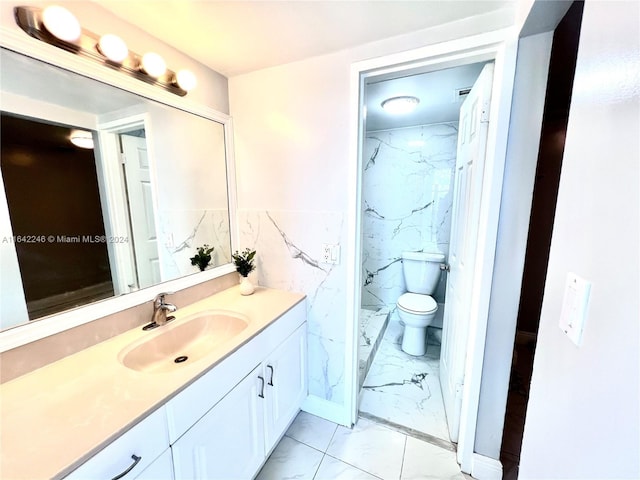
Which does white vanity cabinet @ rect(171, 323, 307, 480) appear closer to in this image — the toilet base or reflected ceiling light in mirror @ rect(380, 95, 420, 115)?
the toilet base

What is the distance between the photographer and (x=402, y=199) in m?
Answer: 2.75

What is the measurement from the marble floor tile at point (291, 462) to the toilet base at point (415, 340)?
1212 millimetres

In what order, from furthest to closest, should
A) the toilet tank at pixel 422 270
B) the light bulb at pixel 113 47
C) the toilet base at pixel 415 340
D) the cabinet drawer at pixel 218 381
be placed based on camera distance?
the toilet tank at pixel 422 270, the toilet base at pixel 415 340, the light bulb at pixel 113 47, the cabinet drawer at pixel 218 381

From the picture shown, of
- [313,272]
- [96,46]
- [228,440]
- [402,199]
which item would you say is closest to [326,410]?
[228,440]

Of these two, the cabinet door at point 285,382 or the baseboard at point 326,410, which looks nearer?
Result: the cabinet door at point 285,382

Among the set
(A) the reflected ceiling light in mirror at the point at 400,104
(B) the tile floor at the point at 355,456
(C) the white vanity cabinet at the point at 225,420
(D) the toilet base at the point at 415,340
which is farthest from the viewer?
(D) the toilet base at the point at 415,340

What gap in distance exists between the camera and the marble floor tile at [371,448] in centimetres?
136

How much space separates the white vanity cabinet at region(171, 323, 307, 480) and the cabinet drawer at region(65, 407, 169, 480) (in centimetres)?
9

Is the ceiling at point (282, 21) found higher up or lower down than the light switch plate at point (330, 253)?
higher up

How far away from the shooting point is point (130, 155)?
118cm

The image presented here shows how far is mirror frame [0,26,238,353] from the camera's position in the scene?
0.85 meters

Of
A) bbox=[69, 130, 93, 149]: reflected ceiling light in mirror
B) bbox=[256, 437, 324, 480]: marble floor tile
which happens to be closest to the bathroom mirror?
bbox=[69, 130, 93, 149]: reflected ceiling light in mirror

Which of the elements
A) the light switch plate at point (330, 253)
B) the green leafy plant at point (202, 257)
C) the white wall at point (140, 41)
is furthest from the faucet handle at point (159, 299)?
the white wall at point (140, 41)

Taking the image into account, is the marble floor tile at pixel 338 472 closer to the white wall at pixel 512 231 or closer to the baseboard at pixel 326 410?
the baseboard at pixel 326 410
